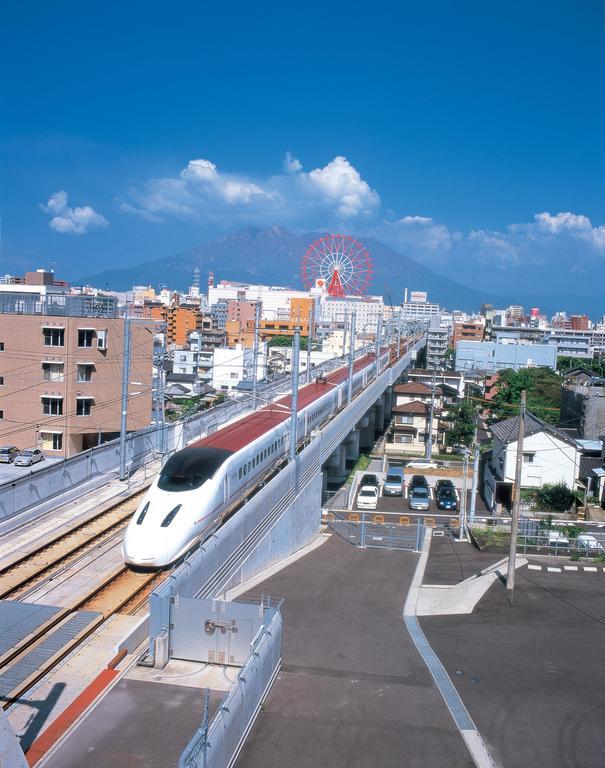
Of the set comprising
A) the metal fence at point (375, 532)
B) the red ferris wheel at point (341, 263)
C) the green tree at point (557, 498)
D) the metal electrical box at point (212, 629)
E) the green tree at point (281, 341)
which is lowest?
the green tree at point (557, 498)

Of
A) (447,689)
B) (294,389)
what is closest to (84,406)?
(294,389)

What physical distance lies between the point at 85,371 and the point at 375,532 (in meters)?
14.8

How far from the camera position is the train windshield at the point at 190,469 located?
1458 centimetres

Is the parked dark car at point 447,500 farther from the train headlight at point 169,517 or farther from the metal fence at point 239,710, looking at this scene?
the metal fence at point 239,710

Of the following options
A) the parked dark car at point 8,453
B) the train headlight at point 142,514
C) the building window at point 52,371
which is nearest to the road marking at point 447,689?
the train headlight at point 142,514

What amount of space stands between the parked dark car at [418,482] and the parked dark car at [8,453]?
18.0m

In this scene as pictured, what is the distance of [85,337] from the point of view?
30.0 metres

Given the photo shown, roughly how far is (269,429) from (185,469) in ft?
18.1

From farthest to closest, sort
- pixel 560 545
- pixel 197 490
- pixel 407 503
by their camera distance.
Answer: pixel 407 503
pixel 560 545
pixel 197 490

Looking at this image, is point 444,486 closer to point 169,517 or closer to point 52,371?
point 52,371

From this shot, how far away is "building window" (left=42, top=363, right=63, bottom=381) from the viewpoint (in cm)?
2952

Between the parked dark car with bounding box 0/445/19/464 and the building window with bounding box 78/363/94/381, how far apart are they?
13.5ft

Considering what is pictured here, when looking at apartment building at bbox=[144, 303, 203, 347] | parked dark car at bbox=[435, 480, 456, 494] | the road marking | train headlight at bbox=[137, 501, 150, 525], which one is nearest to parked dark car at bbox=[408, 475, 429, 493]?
parked dark car at bbox=[435, 480, 456, 494]

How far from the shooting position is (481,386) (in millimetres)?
72312
